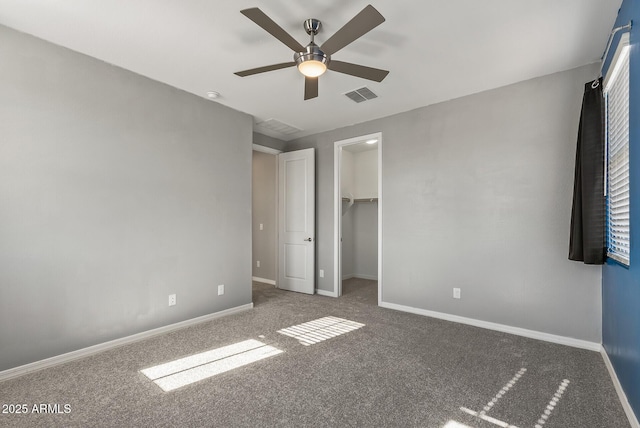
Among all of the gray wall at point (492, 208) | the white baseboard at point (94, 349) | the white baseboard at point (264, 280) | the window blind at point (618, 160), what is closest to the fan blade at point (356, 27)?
the window blind at point (618, 160)

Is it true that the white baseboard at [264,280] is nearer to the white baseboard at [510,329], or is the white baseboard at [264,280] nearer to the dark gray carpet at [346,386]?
the white baseboard at [510,329]

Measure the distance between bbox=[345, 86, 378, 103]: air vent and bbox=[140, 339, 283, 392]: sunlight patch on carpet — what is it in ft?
9.07

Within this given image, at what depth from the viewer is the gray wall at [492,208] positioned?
116 inches

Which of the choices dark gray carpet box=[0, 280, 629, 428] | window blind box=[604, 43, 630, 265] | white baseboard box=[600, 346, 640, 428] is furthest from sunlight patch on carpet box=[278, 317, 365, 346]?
window blind box=[604, 43, 630, 265]

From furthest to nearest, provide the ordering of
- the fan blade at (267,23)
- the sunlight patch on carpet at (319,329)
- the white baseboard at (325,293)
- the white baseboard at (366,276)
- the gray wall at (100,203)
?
1. the white baseboard at (366,276)
2. the white baseboard at (325,293)
3. the sunlight patch on carpet at (319,329)
4. the gray wall at (100,203)
5. the fan blade at (267,23)

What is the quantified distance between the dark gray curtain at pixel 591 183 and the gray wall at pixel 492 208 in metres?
0.36

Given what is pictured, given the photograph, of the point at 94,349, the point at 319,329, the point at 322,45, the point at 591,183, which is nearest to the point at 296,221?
the point at 319,329

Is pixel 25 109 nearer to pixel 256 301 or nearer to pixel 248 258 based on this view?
pixel 248 258

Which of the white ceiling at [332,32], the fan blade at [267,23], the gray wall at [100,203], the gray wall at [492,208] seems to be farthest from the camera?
the gray wall at [492,208]

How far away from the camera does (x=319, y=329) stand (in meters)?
3.30

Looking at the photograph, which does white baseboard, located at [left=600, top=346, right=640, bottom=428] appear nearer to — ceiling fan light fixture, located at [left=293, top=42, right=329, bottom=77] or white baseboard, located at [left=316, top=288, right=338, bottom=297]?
ceiling fan light fixture, located at [left=293, top=42, right=329, bottom=77]

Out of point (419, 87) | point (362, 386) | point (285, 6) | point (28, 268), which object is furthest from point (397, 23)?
point (28, 268)

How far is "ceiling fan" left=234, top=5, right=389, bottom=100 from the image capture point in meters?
1.77

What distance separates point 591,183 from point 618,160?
37 centimetres
